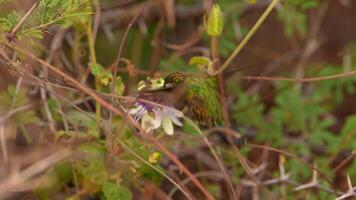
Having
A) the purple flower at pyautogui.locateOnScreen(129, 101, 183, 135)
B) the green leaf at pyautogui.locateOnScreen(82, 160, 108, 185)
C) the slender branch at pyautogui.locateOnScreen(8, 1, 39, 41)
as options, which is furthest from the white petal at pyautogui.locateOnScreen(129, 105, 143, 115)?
the slender branch at pyautogui.locateOnScreen(8, 1, 39, 41)

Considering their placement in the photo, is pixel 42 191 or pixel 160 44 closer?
pixel 42 191

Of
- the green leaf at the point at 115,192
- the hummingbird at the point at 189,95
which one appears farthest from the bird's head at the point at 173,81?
the green leaf at the point at 115,192

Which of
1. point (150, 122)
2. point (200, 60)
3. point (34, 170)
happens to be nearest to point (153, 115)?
point (150, 122)

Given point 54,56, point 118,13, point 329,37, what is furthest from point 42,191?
point 329,37

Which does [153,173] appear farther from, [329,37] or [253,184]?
[329,37]

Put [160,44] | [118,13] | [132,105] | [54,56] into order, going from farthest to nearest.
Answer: [118,13], [160,44], [54,56], [132,105]
